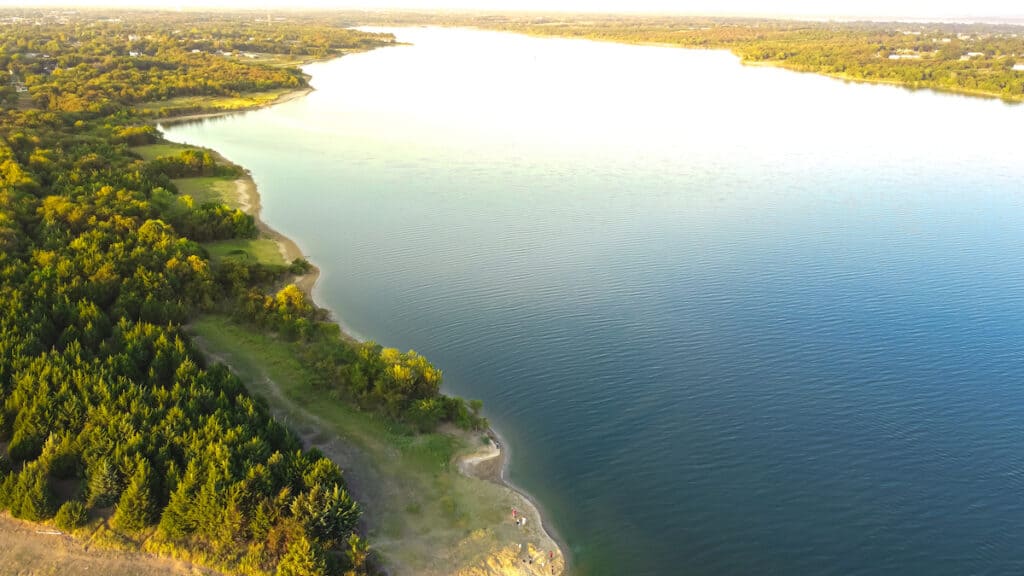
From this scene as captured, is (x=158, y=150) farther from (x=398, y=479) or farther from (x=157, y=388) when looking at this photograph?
(x=398, y=479)

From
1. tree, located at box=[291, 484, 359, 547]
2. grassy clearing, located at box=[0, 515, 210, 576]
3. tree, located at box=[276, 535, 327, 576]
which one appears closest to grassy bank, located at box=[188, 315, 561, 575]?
tree, located at box=[291, 484, 359, 547]

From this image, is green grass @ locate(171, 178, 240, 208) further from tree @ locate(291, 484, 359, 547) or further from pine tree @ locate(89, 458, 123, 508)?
tree @ locate(291, 484, 359, 547)

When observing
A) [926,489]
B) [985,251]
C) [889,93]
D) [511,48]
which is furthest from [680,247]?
[511,48]

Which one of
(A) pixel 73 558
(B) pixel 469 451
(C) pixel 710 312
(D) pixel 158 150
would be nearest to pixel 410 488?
(B) pixel 469 451

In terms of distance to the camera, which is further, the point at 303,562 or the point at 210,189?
the point at 210,189

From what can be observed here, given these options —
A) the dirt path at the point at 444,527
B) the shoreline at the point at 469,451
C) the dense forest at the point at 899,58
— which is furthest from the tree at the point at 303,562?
the dense forest at the point at 899,58

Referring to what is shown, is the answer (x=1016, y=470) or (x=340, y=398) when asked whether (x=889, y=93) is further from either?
(x=340, y=398)
